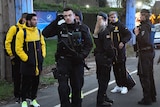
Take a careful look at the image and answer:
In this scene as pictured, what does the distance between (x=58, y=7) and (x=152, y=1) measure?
23449mm

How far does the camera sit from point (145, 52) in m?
7.07

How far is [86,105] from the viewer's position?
713 centimetres

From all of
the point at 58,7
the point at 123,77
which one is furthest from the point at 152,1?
the point at 123,77

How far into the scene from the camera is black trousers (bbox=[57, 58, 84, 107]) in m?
5.80

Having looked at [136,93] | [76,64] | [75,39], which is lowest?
[136,93]

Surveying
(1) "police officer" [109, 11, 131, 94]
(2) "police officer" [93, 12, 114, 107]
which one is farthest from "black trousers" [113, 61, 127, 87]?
(2) "police officer" [93, 12, 114, 107]

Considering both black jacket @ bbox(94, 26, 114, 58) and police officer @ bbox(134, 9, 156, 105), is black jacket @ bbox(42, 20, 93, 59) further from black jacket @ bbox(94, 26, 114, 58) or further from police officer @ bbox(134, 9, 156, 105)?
police officer @ bbox(134, 9, 156, 105)

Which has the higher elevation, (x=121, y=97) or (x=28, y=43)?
(x=28, y=43)

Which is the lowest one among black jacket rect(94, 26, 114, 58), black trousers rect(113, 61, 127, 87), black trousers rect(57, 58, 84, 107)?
black trousers rect(113, 61, 127, 87)

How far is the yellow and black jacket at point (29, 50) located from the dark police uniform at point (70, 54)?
78cm

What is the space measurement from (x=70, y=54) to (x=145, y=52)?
1897 millimetres

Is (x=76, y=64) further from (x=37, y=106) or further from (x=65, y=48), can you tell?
(x=37, y=106)

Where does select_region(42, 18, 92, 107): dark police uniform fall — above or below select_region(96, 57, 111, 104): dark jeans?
above

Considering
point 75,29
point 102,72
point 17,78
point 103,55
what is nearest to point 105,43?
point 103,55
